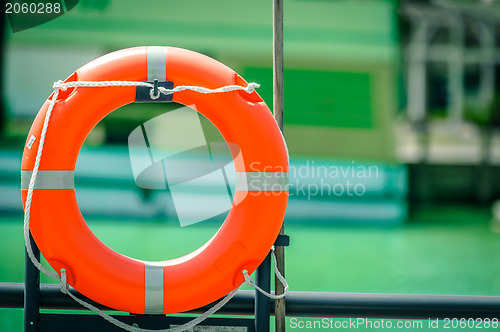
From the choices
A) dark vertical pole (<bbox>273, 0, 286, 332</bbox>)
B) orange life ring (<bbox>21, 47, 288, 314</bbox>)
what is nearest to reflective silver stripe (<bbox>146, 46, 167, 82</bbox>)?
orange life ring (<bbox>21, 47, 288, 314</bbox>)

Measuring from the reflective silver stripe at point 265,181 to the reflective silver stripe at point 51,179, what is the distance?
0.39 meters

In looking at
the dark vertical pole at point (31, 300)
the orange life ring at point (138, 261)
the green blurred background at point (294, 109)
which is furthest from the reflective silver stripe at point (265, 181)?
the green blurred background at point (294, 109)

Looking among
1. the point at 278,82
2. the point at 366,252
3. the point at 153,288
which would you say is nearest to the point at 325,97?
the point at 366,252

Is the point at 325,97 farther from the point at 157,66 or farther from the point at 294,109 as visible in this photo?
the point at 157,66

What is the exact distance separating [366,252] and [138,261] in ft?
10.8

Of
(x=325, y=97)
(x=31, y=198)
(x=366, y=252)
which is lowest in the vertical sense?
(x=366, y=252)

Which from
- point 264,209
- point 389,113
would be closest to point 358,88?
point 389,113

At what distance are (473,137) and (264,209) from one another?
9724 mm

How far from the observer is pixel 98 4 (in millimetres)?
5930

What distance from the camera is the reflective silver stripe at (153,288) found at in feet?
4.16

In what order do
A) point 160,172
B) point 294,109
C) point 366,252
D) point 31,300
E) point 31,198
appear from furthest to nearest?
point 160,172
point 294,109
point 366,252
point 31,300
point 31,198

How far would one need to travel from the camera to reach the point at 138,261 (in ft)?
4.24

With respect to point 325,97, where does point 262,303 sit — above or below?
below

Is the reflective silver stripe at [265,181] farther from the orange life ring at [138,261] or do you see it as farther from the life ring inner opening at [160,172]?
the life ring inner opening at [160,172]
